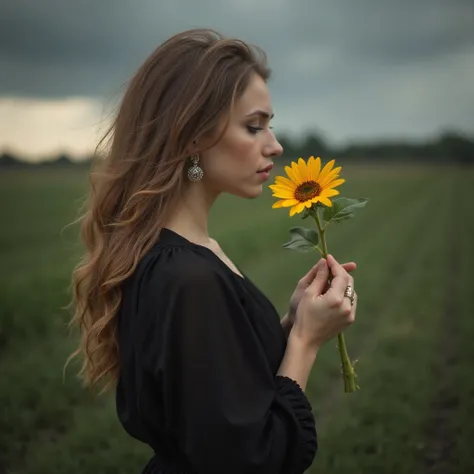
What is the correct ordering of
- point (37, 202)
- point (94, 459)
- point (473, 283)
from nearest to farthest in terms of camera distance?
1. point (94, 459)
2. point (473, 283)
3. point (37, 202)

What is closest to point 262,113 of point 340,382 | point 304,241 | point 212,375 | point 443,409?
point 304,241

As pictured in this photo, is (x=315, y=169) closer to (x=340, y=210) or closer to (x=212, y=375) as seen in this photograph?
(x=340, y=210)

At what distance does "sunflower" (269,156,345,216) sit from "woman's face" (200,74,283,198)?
0.22ft

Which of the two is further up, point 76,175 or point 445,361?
point 445,361

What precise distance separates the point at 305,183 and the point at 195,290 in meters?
0.53

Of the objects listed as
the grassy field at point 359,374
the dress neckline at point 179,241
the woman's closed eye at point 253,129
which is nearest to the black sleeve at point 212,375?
the dress neckline at point 179,241

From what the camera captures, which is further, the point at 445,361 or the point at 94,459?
the point at 445,361

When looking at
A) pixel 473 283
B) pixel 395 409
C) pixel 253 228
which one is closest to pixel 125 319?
pixel 395 409

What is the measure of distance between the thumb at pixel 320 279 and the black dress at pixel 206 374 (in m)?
0.19

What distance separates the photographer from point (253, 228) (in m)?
16.5

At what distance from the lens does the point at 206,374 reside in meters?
1.65

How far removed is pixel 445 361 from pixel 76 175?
154 feet

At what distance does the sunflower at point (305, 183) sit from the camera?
1958mm

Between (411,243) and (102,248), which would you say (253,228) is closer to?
(411,243)
